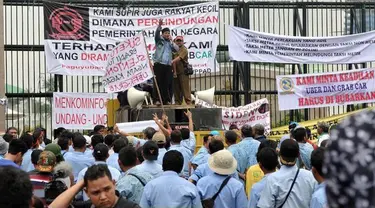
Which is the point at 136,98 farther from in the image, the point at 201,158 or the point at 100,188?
the point at 100,188

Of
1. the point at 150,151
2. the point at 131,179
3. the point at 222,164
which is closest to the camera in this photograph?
the point at 131,179

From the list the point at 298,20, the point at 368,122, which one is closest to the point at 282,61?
the point at 298,20

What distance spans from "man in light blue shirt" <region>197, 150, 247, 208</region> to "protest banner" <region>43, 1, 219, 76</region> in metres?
11.7

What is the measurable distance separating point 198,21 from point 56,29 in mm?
3143

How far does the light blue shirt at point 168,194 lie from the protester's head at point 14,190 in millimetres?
3196

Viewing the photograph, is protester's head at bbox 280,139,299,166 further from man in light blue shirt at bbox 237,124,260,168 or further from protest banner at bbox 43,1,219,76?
protest banner at bbox 43,1,219,76

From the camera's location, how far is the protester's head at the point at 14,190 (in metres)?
2.71

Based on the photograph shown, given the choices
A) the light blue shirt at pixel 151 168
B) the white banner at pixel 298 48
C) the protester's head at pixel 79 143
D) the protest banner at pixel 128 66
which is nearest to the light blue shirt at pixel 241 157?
the protester's head at pixel 79 143

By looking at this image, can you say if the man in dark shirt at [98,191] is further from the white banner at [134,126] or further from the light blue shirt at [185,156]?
the white banner at [134,126]

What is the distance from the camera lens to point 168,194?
19.6ft

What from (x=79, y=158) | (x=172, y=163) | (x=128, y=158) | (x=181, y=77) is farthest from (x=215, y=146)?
(x=181, y=77)

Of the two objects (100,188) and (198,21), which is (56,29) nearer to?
(198,21)

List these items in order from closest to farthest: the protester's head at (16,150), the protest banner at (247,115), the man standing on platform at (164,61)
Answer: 1. the protester's head at (16,150)
2. the man standing on platform at (164,61)
3. the protest banner at (247,115)

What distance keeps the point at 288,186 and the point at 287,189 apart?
23mm
